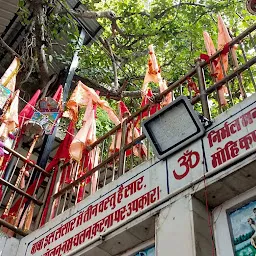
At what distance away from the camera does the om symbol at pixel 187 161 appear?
11.3 feet

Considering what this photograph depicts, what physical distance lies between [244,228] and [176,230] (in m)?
0.53

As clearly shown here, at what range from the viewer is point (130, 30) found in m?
10.2

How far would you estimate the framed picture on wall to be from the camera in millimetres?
2863

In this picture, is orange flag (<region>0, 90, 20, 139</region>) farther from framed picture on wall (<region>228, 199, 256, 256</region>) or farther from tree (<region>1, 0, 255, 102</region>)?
framed picture on wall (<region>228, 199, 256, 256</region>)

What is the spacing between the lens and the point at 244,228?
9.81 ft

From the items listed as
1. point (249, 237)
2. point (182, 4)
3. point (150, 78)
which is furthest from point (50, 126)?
point (182, 4)

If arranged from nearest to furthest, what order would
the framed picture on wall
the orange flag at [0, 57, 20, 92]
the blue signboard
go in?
1. the framed picture on wall
2. the blue signboard
3. the orange flag at [0, 57, 20, 92]

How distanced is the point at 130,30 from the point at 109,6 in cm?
162

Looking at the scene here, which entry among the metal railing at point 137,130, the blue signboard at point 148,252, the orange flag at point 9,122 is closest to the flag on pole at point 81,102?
the orange flag at point 9,122

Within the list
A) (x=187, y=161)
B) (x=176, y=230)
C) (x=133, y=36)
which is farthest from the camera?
(x=133, y=36)

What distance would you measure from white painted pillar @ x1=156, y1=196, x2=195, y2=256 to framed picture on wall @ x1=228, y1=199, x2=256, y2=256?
0.32 m

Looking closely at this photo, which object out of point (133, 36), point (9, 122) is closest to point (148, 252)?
point (9, 122)

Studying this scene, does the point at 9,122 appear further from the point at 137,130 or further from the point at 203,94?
the point at 203,94

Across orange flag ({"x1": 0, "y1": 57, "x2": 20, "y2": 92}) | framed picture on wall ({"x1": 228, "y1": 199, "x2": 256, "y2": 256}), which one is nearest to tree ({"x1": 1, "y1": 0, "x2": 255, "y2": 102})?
orange flag ({"x1": 0, "y1": 57, "x2": 20, "y2": 92})
